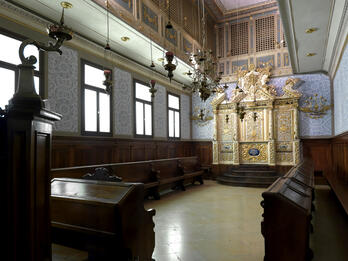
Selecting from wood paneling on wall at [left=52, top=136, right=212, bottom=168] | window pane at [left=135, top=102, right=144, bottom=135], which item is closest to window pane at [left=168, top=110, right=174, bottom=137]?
wood paneling on wall at [left=52, top=136, right=212, bottom=168]

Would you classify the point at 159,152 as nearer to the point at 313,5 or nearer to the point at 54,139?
the point at 54,139

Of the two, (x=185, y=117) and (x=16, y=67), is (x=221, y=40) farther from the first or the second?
(x=16, y=67)

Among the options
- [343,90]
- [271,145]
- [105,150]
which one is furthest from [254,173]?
[105,150]

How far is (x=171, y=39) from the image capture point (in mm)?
7539

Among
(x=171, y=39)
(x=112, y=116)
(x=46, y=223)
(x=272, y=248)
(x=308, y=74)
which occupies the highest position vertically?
(x=171, y=39)

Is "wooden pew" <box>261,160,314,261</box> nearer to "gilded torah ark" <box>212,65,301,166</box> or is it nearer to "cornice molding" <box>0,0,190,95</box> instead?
"cornice molding" <box>0,0,190,95</box>

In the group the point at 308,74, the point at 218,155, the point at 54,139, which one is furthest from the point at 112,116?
the point at 308,74

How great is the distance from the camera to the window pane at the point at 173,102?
409 inches

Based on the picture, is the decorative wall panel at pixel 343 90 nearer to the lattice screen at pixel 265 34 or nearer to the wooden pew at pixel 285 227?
the lattice screen at pixel 265 34

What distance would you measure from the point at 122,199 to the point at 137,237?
440mm

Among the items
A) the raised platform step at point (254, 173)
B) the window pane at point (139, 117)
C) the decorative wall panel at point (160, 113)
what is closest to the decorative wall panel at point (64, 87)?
the window pane at point (139, 117)

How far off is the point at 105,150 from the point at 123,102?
5.37ft

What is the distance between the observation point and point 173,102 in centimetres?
1070

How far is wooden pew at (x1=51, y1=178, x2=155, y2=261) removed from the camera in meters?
2.05
